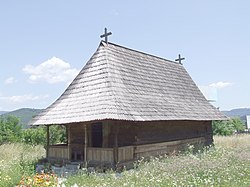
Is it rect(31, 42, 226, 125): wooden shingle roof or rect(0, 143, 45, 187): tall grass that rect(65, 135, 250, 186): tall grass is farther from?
rect(31, 42, 226, 125): wooden shingle roof

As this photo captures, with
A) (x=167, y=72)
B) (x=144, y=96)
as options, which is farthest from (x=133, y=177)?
(x=167, y=72)

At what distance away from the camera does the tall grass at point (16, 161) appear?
29.0ft

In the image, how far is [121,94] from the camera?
12.3 m

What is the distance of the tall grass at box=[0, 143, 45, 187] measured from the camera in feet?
29.0

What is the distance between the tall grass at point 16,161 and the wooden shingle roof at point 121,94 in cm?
185

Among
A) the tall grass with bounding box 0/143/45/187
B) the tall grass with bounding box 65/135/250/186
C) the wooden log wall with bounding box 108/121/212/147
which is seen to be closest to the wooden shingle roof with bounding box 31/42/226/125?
the wooden log wall with bounding box 108/121/212/147

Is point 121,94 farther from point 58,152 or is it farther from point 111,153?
point 58,152

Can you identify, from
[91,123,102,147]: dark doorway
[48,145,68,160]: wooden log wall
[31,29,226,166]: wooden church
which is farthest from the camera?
[91,123,102,147]: dark doorway

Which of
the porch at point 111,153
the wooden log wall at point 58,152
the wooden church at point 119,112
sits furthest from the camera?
the wooden log wall at point 58,152

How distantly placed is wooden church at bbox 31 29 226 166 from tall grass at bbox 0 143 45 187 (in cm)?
140

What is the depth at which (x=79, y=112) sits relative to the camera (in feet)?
39.3

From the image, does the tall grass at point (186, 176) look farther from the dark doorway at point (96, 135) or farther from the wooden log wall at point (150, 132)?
the dark doorway at point (96, 135)

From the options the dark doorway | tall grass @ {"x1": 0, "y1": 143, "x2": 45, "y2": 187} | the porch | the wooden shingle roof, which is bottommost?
tall grass @ {"x1": 0, "y1": 143, "x2": 45, "y2": 187}

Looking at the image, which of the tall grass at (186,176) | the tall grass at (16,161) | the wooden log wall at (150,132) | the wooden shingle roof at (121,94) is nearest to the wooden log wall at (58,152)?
the tall grass at (16,161)
